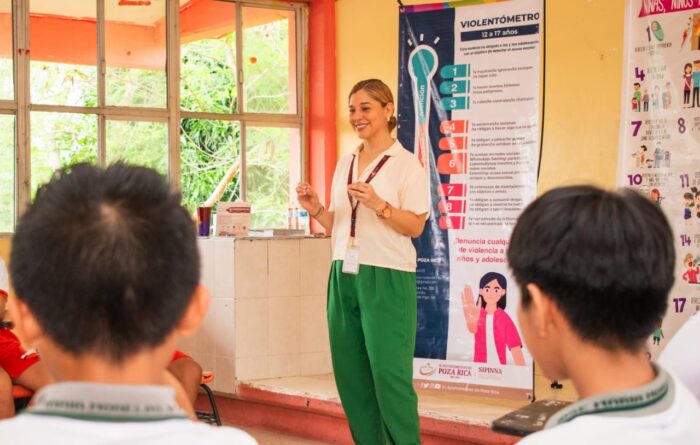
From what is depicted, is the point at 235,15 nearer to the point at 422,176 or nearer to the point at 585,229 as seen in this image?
the point at 422,176

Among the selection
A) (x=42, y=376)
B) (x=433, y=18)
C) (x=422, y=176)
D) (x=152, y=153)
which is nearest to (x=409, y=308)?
(x=422, y=176)

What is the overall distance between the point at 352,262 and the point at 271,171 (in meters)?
3.15

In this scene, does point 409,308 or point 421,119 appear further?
point 421,119

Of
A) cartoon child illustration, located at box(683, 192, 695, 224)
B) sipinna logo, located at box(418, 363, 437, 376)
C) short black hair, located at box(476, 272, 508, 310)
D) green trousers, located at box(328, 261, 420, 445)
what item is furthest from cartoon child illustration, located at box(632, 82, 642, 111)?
sipinna logo, located at box(418, 363, 437, 376)

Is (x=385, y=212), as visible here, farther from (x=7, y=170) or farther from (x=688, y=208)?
(x=7, y=170)

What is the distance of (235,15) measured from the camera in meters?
6.54

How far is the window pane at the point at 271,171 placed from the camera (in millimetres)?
6680

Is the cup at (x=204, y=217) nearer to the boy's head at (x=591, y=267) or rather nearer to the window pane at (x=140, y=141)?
the window pane at (x=140, y=141)

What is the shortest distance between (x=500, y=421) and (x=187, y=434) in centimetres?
98

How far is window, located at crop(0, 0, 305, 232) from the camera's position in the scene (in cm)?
588

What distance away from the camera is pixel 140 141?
6.30 metres

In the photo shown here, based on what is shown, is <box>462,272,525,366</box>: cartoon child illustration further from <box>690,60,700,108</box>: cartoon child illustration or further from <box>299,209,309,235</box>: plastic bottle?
<box>299,209,309,235</box>: plastic bottle

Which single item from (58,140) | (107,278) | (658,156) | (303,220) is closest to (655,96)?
(658,156)

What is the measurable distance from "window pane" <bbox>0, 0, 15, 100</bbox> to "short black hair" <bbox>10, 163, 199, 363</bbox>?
5.17 metres
